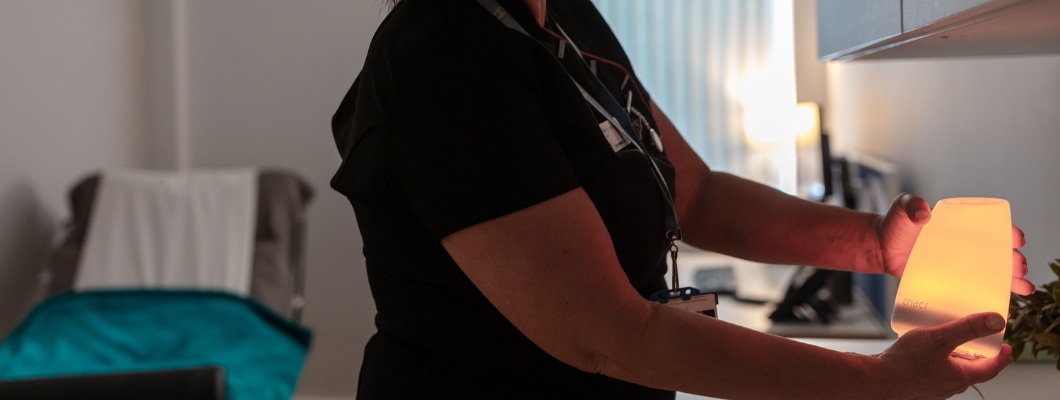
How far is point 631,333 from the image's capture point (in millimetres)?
683

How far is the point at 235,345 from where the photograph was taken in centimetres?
221

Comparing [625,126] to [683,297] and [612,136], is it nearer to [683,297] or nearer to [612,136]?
[612,136]

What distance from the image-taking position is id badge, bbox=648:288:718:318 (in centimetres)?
91

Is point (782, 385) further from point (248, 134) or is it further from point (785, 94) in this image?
point (785, 94)

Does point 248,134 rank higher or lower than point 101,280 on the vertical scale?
higher

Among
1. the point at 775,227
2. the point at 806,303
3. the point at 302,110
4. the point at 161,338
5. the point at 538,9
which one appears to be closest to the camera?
the point at 538,9

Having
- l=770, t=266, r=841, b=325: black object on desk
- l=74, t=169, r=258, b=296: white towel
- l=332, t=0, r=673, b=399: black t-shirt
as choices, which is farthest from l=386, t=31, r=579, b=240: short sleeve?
l=74, t=169, r=258, b=296: white towel

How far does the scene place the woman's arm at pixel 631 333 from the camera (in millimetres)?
654

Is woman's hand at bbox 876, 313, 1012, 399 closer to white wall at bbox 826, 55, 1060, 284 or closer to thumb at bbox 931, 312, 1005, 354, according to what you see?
thumb at bbox 931, 312, 1005, 354

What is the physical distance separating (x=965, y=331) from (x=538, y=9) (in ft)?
1.88

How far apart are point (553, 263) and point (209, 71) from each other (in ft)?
9.68

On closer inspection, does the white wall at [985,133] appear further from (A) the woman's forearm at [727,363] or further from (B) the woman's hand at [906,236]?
(A) the woman's forearm at [727,363]

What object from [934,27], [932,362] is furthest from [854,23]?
[932,362]

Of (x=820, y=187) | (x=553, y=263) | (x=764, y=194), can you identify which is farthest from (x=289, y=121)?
(x=553, y=263)
